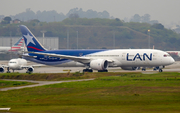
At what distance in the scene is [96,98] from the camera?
1198 inches

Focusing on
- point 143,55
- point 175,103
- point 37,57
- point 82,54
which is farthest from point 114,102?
point 37,57

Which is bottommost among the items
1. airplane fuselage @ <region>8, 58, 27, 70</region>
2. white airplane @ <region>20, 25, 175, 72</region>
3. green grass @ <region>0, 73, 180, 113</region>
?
green grass @ <region>0, 73, 180, 113</region>

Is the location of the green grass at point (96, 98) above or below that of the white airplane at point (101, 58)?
below

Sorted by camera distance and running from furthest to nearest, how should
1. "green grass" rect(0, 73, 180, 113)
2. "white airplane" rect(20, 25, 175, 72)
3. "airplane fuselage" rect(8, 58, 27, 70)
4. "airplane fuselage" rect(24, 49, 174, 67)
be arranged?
"airplane fuselage" rect(8, 58, 27, 70) < "white airplane" rect(20, 25, 175, 72) < "airplane fuselage" rect(24, 49, 174, 67) < "green grass" rect(0, 73, 180, 113)

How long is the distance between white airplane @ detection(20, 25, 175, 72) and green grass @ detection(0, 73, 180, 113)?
1971 centimetres

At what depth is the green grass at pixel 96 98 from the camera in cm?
2509

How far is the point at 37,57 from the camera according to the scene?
6900 cm

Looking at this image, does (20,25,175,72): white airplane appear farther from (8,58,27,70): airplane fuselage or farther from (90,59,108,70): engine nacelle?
(8,58,27,70): airplane fuselage

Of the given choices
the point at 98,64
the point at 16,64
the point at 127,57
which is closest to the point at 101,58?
the point at 98,64

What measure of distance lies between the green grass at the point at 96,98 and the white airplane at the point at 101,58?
19709 millimetres

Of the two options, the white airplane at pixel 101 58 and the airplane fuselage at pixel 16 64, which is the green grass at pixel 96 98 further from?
the airplane fuselage at pixel 16 64

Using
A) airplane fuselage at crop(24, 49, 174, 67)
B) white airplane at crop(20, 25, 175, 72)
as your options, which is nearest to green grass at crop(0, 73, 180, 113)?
airplane fuselage at crop(24, 49, 174, 67)

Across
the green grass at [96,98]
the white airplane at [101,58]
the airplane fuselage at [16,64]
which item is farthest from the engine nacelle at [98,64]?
the airplane fuselage at [16,64]

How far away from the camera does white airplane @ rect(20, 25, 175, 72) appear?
60281 millimetres
